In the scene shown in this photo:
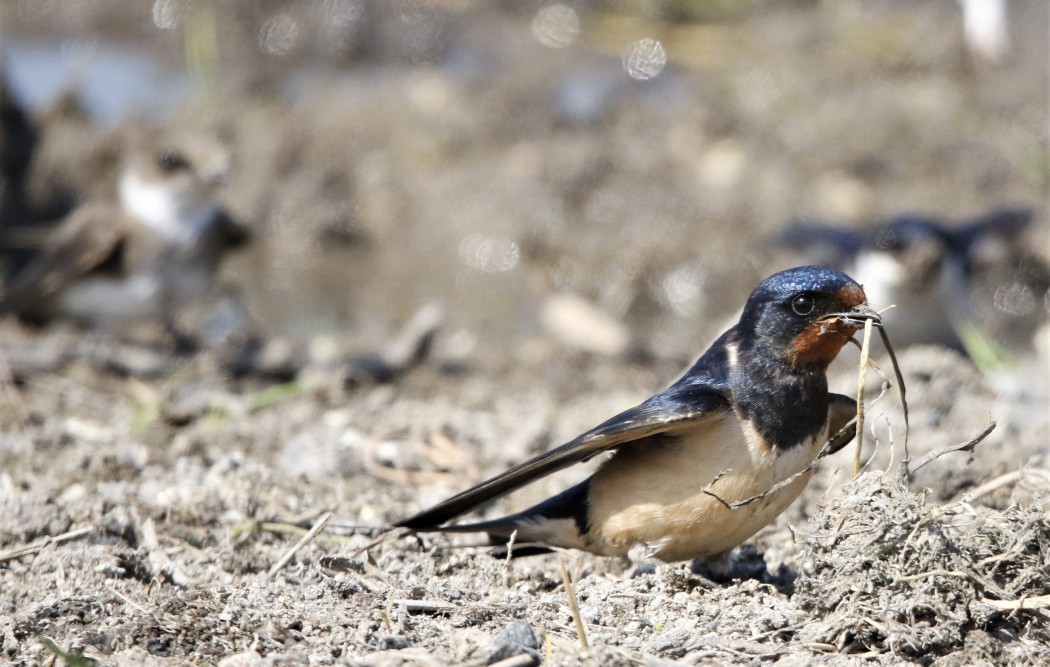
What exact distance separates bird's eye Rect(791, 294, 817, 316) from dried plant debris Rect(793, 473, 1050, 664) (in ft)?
1.73

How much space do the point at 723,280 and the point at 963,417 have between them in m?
3.74

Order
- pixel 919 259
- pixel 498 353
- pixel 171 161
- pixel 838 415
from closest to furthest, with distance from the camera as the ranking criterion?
1. pixel 838 415
2. pixel 498 353
3. pixel 171 161
4. pixel 919 259

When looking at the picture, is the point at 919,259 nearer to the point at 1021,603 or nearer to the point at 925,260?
the point at 925,260

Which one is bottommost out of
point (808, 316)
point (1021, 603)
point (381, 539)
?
point (381, 539)

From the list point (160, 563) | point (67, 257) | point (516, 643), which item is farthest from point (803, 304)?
point (67, 257)

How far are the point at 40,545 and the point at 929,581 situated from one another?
7.46 ft

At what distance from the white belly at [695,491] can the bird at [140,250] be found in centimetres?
428

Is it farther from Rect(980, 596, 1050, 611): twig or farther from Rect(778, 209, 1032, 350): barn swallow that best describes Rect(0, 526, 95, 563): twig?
Rect(778, 209, 1032, 350): barn swallow

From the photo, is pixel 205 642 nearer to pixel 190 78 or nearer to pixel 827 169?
pixel 827 169

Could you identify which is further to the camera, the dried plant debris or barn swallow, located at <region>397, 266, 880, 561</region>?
barn swallow, located at <region>397, 266, 880, 561</region>

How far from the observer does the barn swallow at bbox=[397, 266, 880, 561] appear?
338cm

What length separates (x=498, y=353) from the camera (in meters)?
7.31

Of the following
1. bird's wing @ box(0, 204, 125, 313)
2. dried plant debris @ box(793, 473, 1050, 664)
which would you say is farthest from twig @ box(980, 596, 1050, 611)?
bird's wing @ box(0, 204, 125, 313)

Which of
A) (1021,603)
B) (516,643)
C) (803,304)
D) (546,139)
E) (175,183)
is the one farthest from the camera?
(546,139)
